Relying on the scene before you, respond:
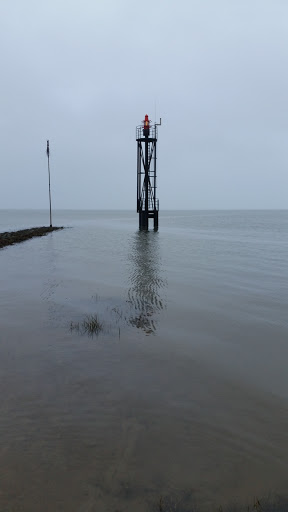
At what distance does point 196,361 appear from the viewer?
259 inches

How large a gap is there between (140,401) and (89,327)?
11.3 ft

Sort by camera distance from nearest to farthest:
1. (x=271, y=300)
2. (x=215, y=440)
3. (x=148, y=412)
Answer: (x=215, y=440) < (x=148, y=412) < (x=271, y=300)

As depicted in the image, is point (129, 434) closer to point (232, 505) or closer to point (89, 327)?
point (232, 505)

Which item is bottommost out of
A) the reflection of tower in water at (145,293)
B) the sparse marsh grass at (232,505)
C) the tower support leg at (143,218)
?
the sparse marsh grass at (232,505)

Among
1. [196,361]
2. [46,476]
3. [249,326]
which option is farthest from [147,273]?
[46,476]

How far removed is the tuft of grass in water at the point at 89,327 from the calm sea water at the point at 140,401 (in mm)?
51

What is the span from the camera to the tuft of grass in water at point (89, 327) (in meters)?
7.99

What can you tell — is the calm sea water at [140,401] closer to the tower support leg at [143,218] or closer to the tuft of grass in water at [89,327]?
the tuft of grass in water at [89,327]

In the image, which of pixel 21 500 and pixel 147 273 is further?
pixel 147 273

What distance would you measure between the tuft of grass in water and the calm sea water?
5 centimetres

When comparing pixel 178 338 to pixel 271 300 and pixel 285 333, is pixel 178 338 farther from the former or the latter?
pixel 271 300

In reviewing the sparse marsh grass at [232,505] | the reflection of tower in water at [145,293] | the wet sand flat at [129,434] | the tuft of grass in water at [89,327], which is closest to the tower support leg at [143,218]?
the reflection of tower in water at [145,293]

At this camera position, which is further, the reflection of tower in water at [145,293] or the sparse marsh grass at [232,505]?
the reflection of tower in water at [145,293]

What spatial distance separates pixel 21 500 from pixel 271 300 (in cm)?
968
